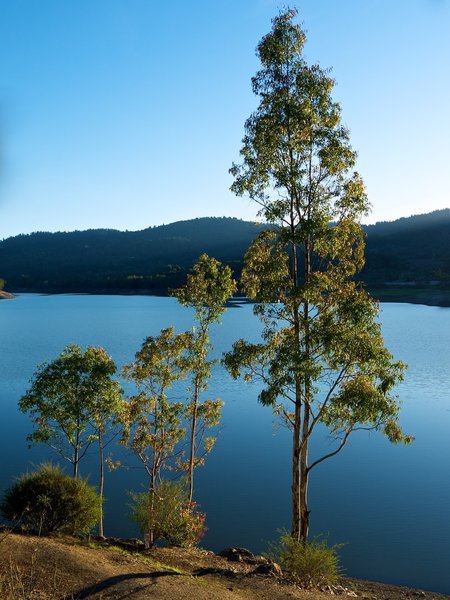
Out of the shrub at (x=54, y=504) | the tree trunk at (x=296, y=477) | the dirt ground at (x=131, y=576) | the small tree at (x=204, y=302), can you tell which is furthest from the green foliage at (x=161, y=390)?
the tree trunk at (x=296, y=477)

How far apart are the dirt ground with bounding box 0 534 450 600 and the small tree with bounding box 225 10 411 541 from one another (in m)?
2.83

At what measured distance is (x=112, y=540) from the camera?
1880 cm

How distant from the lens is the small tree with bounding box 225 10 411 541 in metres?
16.5

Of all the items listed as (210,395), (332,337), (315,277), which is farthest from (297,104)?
(210,395)

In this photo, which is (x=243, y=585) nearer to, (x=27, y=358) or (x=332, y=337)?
(x=332, y=337)

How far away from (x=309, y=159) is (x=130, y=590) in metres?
12.6

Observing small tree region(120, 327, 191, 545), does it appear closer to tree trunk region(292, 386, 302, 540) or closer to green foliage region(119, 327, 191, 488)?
green foliage region(119, 327, 191, 488)


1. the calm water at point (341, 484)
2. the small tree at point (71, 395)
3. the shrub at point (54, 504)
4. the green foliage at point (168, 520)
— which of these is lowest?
the calm water at point (341, 484)

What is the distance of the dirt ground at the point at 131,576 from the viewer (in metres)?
11.9

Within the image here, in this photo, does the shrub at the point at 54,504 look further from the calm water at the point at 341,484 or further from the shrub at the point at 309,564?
the shrub at the point at 309,564

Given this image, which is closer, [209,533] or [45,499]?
[45,499]

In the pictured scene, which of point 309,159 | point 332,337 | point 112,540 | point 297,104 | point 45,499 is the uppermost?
point 297,104

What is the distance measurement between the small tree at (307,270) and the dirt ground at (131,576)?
2830mm

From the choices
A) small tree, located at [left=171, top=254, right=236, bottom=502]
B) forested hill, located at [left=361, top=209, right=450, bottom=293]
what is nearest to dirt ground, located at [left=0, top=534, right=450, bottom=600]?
small tree, located at [left=171, top=254, right=236, bottom=502]
